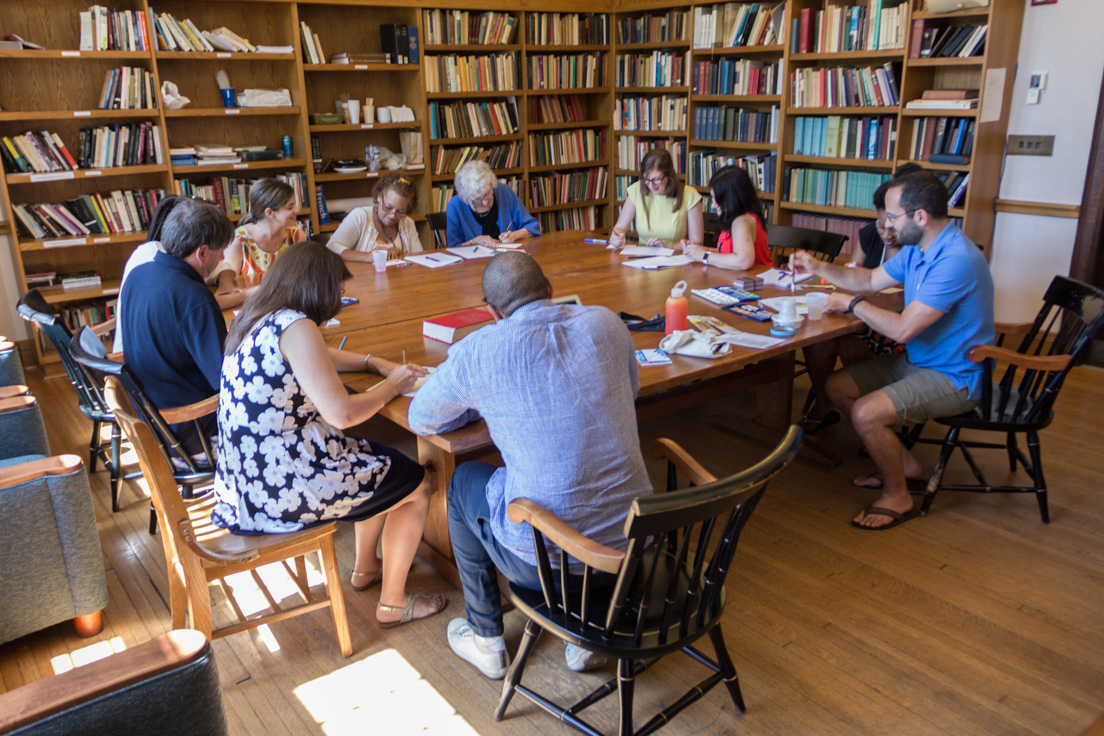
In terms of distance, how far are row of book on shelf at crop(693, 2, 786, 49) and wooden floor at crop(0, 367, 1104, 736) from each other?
3668mm

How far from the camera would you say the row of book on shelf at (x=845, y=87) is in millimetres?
4922

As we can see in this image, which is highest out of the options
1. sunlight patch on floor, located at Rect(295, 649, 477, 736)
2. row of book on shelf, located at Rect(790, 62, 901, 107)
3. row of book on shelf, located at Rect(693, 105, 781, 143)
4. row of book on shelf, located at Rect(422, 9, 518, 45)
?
row of book on shelf, located at Rect(422, 9, 518, 45)

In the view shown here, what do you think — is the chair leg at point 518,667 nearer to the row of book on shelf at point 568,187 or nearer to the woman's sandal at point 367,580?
the woman's sandal at point 367,580

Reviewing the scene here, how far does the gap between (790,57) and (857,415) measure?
3.33m

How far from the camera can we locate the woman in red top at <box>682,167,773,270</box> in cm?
380

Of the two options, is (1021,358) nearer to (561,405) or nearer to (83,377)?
(561,405)

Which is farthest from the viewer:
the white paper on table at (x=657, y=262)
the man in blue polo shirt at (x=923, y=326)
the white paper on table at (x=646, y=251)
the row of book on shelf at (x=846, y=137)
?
the row of book on shelf at (x=846, y=137)

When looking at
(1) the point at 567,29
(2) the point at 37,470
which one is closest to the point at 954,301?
(2) the point at 37,470

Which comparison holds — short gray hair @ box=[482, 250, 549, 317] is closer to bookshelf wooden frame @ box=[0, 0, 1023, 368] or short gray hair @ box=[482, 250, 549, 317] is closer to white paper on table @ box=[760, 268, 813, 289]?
white paper on table @ box=[760, 268, 813, 289]

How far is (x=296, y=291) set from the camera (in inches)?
81.6

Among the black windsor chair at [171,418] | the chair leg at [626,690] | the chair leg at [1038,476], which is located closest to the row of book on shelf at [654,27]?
the chair leg at [1038,476]

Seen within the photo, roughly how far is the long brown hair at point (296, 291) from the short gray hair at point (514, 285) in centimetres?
47

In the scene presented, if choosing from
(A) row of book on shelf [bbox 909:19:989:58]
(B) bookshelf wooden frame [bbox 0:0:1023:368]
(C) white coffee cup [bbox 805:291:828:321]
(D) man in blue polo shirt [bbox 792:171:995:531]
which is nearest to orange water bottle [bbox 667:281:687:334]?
(C) white coffee cup [bbox 805:291:828:321]

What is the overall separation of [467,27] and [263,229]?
3.05m
